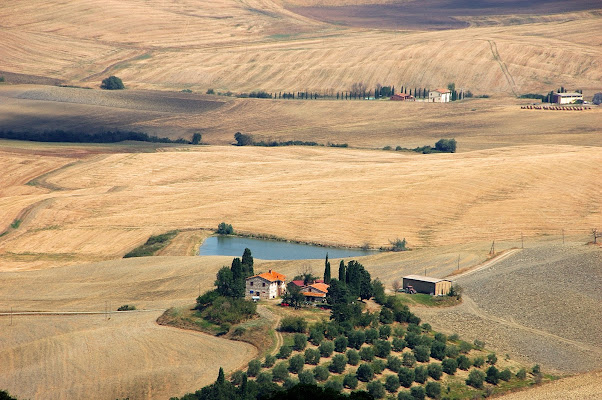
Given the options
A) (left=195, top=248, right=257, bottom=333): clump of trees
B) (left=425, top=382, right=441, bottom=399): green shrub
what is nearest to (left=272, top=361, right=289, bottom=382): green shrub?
(left=425, top=382, right=441, bottom=399): green shrub

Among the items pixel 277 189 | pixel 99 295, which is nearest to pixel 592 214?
pixel 277 189

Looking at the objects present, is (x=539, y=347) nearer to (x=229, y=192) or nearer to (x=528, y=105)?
(x=229, y=192)

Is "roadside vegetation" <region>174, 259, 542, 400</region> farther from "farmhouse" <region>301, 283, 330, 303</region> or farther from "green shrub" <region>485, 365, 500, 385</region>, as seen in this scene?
"farmhouse" <region>301, 283, 330, 303</region>

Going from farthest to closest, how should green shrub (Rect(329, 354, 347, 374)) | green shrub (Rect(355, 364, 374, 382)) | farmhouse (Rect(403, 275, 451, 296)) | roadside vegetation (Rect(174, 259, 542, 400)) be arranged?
farmhouse (Rect(403, 275, 451, 296)), green shrub (Rect(329, 354, 347, 374)), green shrub (Rect(355, 364, 374, 382)), roadside vegetation (Rect(174, 259, 542, 400))

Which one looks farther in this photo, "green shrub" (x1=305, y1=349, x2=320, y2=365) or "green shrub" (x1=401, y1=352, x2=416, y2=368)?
"green shrub" (x1=401, y1=352, x2=416, y2=368)

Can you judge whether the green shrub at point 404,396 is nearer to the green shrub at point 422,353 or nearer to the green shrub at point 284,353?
the green shrub at point 422,353

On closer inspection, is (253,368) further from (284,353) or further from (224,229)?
(224,229)

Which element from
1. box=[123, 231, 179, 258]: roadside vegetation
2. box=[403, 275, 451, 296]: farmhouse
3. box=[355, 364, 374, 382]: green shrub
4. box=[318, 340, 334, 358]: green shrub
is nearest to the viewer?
box=[355, 364, 374, 382]: green shrub
